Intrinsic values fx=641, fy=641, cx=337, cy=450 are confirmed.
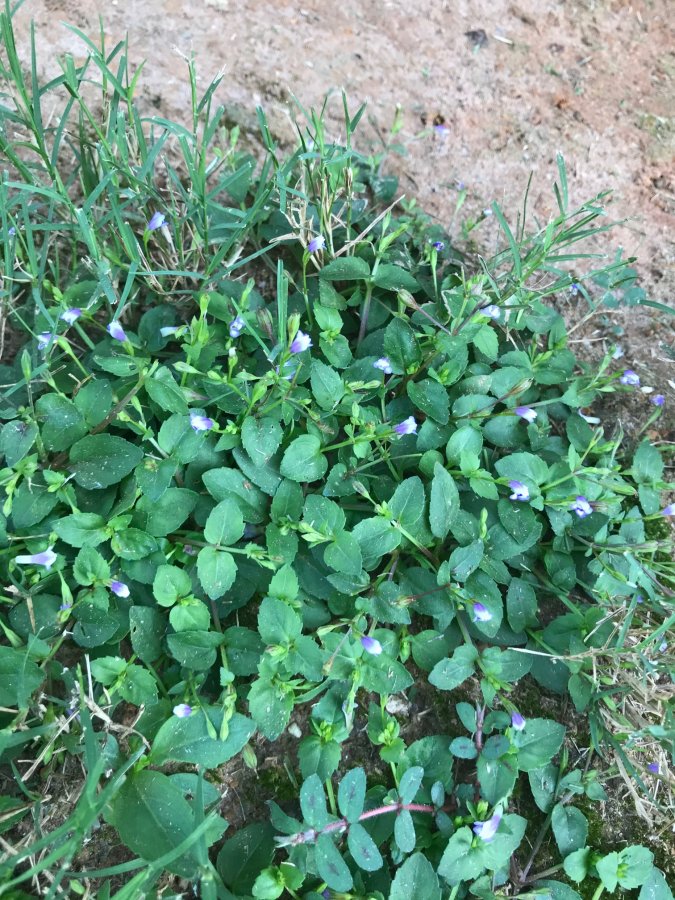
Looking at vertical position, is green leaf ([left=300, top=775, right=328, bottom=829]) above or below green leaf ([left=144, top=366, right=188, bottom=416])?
below

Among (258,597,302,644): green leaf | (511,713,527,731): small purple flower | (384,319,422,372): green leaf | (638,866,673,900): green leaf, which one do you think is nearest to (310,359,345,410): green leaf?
(384,319,422,372): green leaf

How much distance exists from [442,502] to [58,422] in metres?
1.09

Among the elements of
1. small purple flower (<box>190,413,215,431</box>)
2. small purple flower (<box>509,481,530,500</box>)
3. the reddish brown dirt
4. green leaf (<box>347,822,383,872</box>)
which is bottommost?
green leaf (<box>347,822,383,872</box>)

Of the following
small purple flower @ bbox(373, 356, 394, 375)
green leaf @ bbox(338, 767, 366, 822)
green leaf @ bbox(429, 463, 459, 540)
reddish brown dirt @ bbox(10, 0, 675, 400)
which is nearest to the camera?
green leaf @ bbox(338, 767, 366, 822)

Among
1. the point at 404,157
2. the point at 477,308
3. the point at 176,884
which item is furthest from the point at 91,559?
the point at 404,157

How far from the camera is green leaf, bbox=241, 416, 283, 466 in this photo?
1.76m

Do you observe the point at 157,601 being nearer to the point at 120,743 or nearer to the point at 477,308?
the point at 120,743

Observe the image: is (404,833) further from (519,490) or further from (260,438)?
(260,438)

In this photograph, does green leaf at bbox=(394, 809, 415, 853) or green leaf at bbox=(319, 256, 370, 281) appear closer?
green leaf at bbox=(394, 809, 415, 853)

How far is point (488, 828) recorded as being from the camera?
1.53m

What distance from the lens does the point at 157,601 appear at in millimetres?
1698

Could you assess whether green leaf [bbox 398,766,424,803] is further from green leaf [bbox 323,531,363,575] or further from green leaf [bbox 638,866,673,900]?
green leaf [bbox 638,866,673,900]

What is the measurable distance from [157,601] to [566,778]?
3.87 ft

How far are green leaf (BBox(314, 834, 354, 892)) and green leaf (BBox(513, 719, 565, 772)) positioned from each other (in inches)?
20.1
